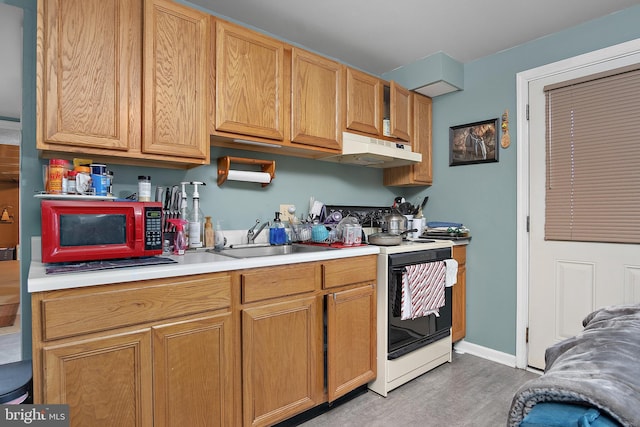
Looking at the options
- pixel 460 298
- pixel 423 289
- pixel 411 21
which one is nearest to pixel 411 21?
pixel 411 21

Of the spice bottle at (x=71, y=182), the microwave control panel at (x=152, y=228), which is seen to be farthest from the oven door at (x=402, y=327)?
the spice bottle at (x=71, y=182)

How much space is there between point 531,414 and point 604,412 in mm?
100

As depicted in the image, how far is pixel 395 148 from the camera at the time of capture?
2701 mm

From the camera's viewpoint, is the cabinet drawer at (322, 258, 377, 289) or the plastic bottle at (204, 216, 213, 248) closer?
the cabinet drawer at (322, 258, 377, 289)

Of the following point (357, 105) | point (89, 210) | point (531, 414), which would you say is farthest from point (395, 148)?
point (531, 414)

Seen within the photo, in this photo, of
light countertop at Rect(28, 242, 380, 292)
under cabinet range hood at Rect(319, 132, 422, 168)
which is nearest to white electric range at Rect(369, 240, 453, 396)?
light countertop at Rect(28, 242, 380, 292)

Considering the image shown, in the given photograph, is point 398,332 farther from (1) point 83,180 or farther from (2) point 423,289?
(1) point 83,180

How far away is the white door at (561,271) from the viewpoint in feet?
7.13

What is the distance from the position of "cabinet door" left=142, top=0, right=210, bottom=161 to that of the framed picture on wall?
214 centimetres

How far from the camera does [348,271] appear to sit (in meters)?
2.04

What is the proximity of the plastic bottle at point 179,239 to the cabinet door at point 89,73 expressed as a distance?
459mm

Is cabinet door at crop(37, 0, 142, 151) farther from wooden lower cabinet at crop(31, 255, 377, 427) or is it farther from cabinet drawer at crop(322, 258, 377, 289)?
cabinet drawer at crop(322, 258, 377, 289)

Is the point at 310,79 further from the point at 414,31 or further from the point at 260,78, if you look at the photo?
the point at 414,31

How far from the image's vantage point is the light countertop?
1.17 metres
